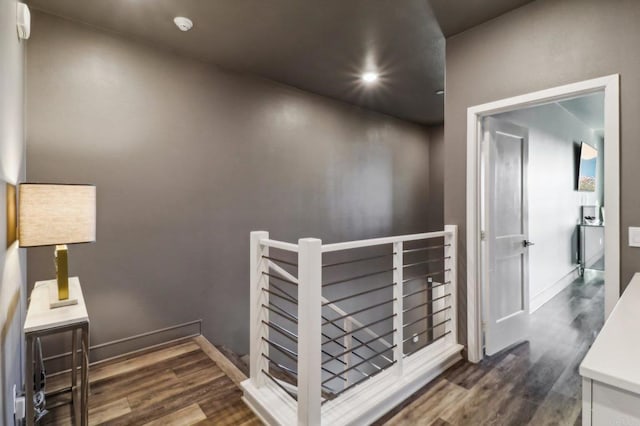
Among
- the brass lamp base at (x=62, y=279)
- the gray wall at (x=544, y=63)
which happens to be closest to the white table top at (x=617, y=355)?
the gray wall at (x=544, y=63)

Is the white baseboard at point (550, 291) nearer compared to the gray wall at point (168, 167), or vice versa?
the gray wall at point (168, 167)

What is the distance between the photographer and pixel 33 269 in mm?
2246

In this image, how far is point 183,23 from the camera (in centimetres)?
238

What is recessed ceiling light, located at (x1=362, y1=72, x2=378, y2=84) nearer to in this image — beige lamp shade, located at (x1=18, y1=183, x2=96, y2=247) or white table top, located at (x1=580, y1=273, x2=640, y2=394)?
beige lamp shade, located at (x1=18, y1=183, x2=96, y2=247)

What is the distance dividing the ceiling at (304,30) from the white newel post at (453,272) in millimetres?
1633

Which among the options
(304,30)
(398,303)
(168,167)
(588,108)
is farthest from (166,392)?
(588,108)

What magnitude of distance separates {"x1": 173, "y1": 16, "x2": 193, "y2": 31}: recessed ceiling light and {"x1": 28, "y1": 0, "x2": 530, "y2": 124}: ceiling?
0.04 m

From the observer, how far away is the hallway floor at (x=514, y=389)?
183 centimetres

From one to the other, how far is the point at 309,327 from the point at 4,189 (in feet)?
4.88

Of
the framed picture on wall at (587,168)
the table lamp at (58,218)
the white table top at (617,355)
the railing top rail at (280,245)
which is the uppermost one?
the framed picture on wall at (587,168)

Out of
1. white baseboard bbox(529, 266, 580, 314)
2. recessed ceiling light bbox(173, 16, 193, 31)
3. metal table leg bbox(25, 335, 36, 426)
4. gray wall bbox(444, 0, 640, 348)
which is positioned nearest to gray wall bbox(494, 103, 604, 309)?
white baseboard bbox(529, 266, 580, 314)

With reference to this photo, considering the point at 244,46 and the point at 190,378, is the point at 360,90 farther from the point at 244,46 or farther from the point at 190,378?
the point at 190,378

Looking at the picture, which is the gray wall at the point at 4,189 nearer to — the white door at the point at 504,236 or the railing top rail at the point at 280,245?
the railing top rail at the point at 280,245

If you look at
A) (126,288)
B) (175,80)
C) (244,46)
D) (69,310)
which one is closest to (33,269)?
(126,288)
